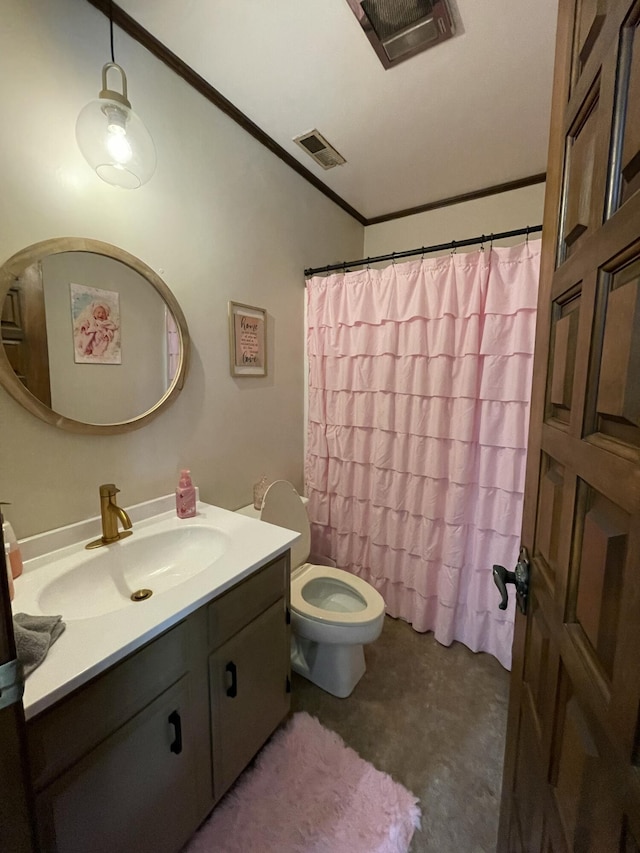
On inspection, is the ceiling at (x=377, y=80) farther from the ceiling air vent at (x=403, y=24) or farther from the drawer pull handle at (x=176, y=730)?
the drawer pull handle at (x=176, y=730)

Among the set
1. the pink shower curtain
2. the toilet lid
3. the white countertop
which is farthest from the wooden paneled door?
the toilet lid

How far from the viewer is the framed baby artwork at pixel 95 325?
110 centimetres

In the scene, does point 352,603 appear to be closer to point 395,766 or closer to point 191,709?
point 395,766

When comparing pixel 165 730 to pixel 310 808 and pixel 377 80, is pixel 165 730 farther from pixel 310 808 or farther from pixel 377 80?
pixel 377 80

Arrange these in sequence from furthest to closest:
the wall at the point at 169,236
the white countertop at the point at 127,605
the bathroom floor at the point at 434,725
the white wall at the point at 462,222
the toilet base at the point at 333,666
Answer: the white wall at the point at 462,222 < the toilet base at the point at 333,666 < the bathroom floor at the point at 434,725 < the wall at the point at 169,236 < the white countertop at the point at 127,605

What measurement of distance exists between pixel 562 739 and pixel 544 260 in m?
0.89

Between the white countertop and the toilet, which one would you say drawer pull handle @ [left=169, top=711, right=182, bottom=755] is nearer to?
the white countertop

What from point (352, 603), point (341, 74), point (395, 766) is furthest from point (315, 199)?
point (395, 766)

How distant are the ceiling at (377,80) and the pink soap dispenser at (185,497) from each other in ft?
5.06

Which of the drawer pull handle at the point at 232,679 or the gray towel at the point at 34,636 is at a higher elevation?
the gray towel at the point at 34,636

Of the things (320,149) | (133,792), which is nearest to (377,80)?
(320,149)

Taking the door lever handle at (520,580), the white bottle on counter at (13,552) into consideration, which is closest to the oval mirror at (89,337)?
the white bottle on counter at (13,552)

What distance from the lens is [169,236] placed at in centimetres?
131

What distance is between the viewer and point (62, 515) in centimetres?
110
